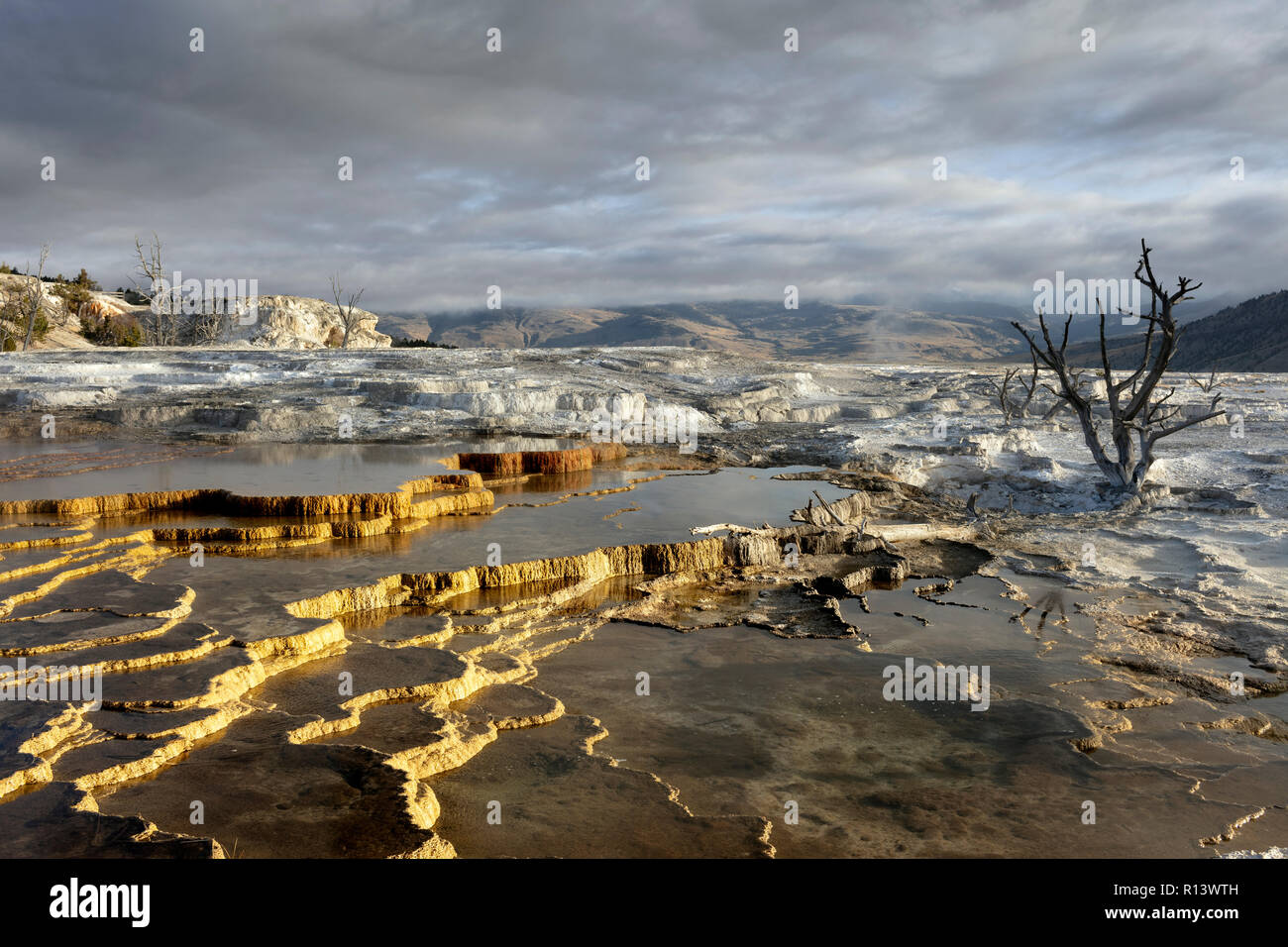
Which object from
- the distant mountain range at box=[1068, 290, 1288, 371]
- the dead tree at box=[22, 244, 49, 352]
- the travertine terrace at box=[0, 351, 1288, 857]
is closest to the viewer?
the travertine terrace at box=[0, 351, 1288, 857]

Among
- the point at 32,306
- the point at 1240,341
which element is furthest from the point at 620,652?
the point at 1240,341

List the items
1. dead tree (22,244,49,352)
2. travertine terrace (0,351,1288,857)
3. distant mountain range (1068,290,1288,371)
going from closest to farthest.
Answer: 1. travertine terrace (0,351,1288,857)
2. dead tree (22,244,49,352)
3. distant mountain range (1068,290,1288,371)

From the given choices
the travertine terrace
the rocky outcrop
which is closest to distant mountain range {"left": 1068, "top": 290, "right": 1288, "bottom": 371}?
the rocky outcrop

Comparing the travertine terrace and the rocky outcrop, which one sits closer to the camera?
the travertine terrace

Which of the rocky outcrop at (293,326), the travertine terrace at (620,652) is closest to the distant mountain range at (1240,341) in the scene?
the rocky outcrop at (293,326)

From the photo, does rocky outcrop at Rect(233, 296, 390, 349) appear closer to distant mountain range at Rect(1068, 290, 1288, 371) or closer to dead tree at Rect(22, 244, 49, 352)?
dead tree at Rect(22, 244, 49, 352)

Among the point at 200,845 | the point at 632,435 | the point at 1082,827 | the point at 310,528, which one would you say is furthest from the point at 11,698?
the point at 632,435

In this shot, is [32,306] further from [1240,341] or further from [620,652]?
[1240,341]

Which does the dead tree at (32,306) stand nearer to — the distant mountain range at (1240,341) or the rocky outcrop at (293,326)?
the rocky outcrop at (293,326)

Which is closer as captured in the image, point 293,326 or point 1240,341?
point 293,326

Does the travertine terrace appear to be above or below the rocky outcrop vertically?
below

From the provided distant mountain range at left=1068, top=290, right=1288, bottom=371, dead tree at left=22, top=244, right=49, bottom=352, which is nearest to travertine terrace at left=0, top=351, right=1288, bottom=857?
dead tree at left=22, top=244, right=49, bottom=352

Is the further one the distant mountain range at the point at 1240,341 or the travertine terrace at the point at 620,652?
the distant mountain range at the point at 1240,341
